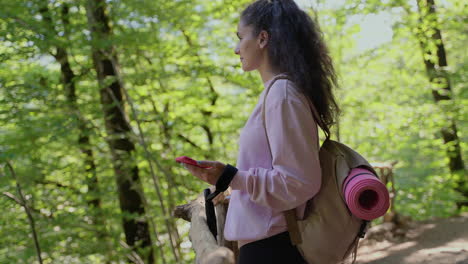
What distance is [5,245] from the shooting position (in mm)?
5523

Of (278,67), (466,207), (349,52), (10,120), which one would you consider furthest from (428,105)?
(278,67)

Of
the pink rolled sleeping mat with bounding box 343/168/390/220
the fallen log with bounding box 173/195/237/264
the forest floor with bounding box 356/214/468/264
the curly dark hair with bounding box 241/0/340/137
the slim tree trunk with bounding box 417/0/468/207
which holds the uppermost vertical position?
the curly dark hair with bounding box 241/0/340/137

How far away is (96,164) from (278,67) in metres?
7.18

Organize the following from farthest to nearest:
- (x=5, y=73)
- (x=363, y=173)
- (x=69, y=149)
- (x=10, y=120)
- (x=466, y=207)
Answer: (x=466, y=207) → (x=69, y=149) → (x=5, y=73) → (x=10, y=120) → (x=363, y=173)

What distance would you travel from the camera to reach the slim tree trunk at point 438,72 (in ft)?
24.8

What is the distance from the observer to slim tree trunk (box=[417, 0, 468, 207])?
24.8 ft

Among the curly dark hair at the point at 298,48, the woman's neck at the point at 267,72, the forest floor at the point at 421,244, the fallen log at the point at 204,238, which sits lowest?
the forest floor at the point at 421,244

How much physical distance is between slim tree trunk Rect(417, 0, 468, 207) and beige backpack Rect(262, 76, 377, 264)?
22.5 ft

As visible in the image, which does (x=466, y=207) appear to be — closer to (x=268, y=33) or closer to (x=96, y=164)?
(x=96, y=164)

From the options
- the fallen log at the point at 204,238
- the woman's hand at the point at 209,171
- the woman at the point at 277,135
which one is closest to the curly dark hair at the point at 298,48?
the woman at the point at 277,135

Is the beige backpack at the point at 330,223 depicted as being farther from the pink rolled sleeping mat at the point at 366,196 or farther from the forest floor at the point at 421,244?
the forest floor at the point at 421,244

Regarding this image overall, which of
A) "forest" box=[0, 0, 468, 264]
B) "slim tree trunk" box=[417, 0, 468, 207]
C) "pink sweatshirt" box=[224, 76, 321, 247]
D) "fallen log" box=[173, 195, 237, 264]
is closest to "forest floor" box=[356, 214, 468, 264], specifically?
"forest" box=[0, 0, 468, 264]

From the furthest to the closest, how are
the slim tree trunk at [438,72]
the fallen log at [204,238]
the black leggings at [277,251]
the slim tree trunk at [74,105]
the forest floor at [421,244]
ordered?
the slim tree trunk at [438,72] < the forest floor at [421,244] < the slim tree trunk at [74,105] < the black leggings at [277,251] < the fallen log at [204,238]

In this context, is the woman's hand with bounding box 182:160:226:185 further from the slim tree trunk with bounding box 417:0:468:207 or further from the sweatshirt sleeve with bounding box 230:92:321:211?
the slim tree trunk with bounding box 417:0:468:207
